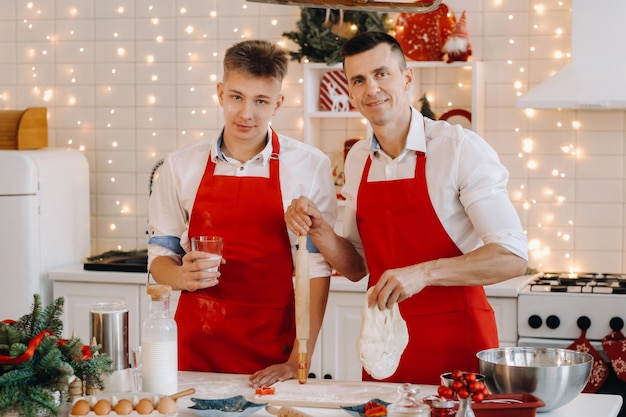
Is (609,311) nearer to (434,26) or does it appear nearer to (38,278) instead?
(434,26)

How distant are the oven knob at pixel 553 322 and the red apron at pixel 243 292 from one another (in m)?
1.40

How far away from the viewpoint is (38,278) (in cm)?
443

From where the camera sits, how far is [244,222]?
2855mm

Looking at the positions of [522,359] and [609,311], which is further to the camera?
[609,311]

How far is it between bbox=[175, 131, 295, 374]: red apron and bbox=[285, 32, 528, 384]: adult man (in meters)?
0.19

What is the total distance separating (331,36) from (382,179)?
1.79 m

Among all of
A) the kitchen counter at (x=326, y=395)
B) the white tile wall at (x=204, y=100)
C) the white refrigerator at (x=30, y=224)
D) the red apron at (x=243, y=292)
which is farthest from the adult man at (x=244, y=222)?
the white tile wall at (x=204, y=100)

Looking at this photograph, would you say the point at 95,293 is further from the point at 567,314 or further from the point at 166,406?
the point at 166,406

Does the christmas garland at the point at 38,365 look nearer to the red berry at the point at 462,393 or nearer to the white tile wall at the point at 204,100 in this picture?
the red berry at the point at 462,393

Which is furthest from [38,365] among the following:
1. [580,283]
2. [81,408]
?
[580,283]

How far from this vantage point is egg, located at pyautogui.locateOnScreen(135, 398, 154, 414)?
80.0 inches

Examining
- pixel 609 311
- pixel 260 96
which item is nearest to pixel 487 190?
pixel 260 96

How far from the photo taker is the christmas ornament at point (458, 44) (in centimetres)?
430

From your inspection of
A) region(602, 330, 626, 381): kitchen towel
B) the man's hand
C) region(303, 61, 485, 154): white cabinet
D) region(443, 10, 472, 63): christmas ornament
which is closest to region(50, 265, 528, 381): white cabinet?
region(602, 330, 626, 381): kitchen towel
